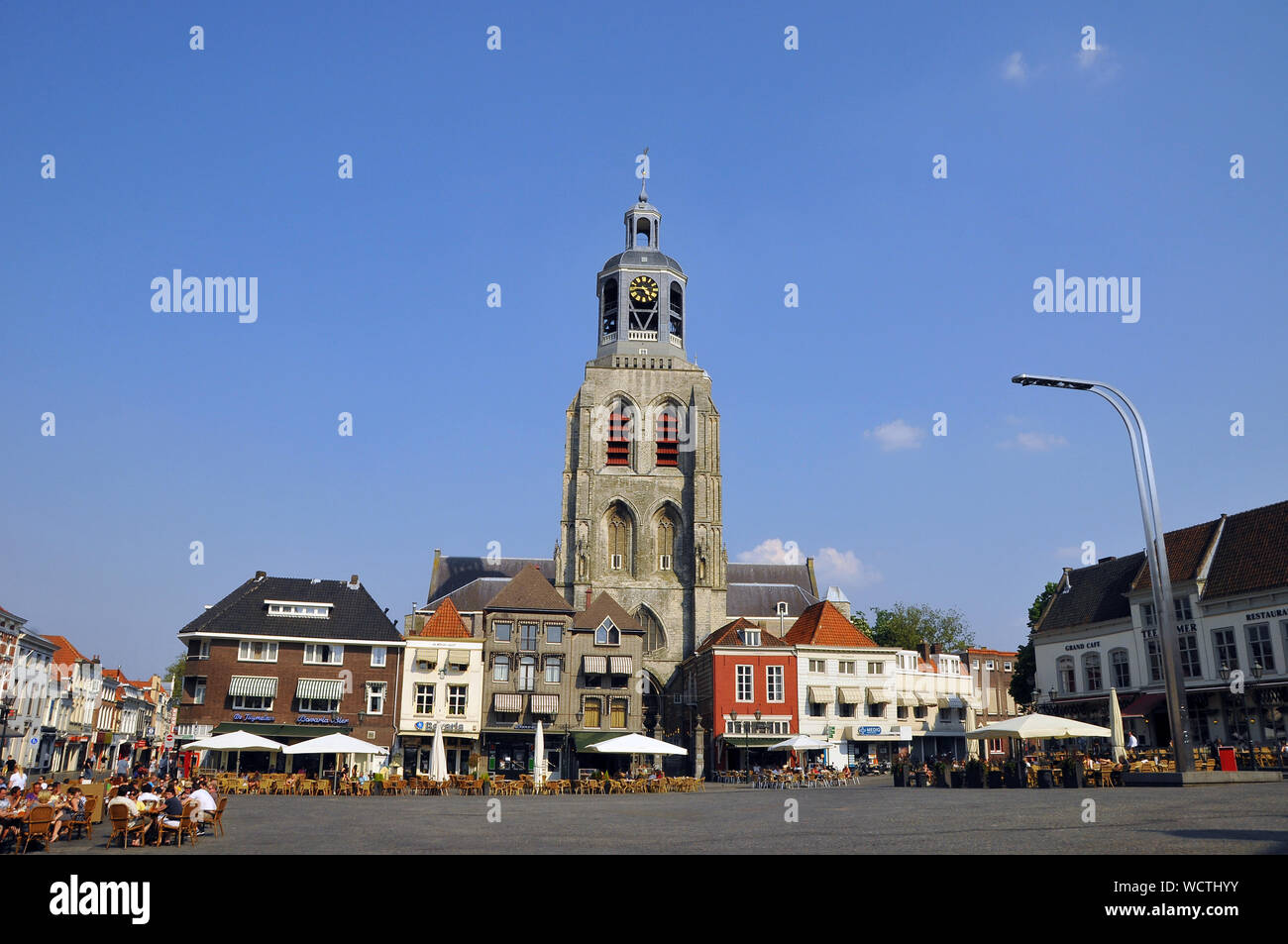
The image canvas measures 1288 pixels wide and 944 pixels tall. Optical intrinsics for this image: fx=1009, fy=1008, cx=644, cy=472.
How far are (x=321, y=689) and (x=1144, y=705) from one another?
Result: 3995 centimetres

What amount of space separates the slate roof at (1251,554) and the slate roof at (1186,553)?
664 mm

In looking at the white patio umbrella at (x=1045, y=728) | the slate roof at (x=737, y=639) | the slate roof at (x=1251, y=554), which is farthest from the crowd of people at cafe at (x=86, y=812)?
the slate roof at (x=1251, y=554)

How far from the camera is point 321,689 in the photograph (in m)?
50.9

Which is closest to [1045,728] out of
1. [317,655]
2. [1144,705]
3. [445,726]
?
[1144,705]

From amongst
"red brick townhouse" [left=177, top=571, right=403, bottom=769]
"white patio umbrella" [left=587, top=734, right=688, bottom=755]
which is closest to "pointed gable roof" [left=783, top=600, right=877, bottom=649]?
"white patio umbrella" [left=587, top=734, right=688, bottom=755]

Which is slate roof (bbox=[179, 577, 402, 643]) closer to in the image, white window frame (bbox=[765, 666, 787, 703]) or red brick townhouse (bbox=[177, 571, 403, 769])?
red brick townhouse (bbox=[177, 571, 403, 769])

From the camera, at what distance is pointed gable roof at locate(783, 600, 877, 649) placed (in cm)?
5788

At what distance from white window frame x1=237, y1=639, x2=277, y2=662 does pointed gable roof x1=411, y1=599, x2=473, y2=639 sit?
7.24m

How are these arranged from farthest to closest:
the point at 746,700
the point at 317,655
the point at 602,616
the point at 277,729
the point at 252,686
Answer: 1. the point at 602,616
2. the point at 746,700
3. the point at 317,655
4. the point at 252,686
5. the point at 277,729

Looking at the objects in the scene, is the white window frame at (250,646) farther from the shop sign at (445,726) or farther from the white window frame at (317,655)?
the shop sign at (445,726)

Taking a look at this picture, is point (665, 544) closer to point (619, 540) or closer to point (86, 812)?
point (619, 540)

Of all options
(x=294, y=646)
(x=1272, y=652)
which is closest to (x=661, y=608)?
(x=294, y=646)

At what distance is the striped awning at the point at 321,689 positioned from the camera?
50.5 meters
